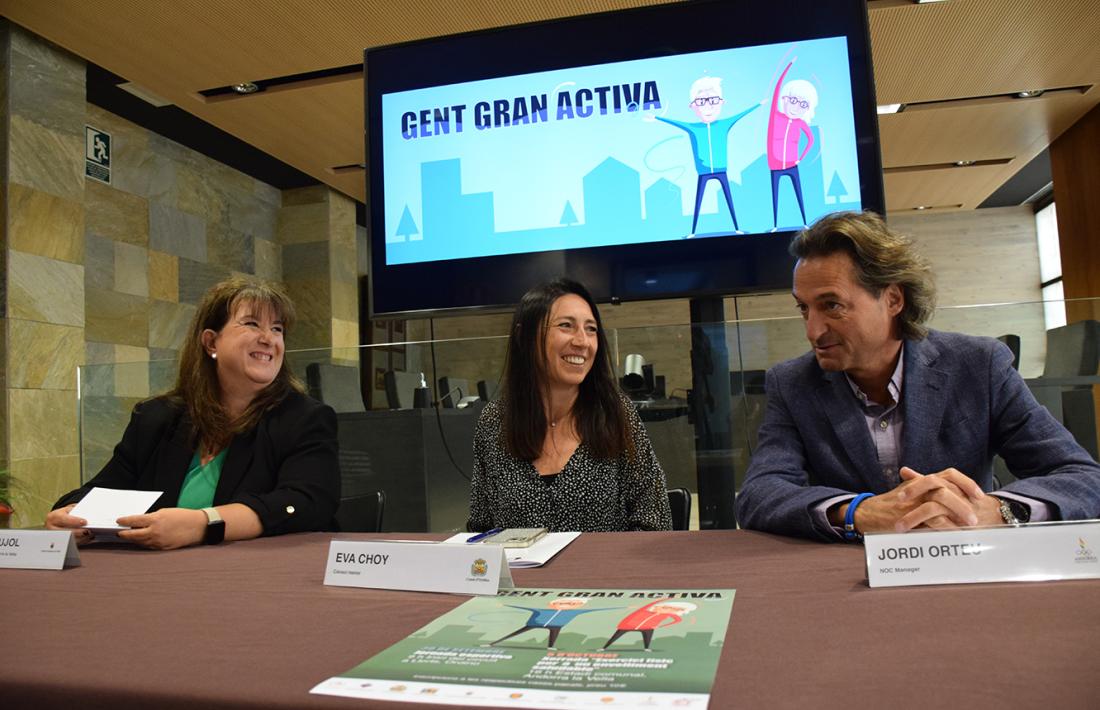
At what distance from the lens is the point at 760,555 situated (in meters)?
1.07

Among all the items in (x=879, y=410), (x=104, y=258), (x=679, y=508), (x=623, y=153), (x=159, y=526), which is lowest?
(x=679, y=508)

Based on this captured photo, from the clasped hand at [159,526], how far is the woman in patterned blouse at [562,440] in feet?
2.30

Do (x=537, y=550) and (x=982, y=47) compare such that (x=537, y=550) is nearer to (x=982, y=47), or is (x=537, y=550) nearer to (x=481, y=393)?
(x=481, y=393)

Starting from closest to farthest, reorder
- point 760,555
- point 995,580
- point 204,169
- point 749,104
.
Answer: point 995,580 < point 760,555 < point 749,104 < point 204,169

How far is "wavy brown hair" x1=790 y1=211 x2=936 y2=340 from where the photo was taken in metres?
1.54

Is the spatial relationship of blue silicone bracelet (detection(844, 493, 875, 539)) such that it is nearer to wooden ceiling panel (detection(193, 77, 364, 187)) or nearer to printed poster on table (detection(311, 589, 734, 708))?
printed poster on table (detection(311, 589, 734, 708))

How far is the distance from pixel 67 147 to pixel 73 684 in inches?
210

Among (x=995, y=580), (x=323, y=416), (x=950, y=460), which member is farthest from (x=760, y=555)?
(x=323, y=416)

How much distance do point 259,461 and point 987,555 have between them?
1419 mm

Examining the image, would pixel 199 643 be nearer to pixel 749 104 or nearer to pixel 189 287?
pixel 749 104

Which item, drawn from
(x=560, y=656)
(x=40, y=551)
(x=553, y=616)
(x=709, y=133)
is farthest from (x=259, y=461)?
(x=709, y=133)

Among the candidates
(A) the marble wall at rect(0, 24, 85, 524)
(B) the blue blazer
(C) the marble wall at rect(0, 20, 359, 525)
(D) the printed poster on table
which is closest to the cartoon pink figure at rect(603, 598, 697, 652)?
(D) the printed poster on table

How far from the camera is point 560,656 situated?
61 cm

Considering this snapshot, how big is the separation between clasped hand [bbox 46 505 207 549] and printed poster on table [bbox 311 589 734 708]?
0.77 meters
